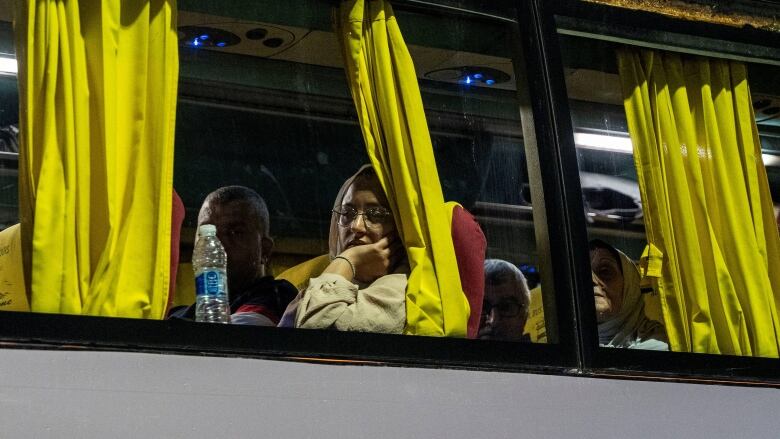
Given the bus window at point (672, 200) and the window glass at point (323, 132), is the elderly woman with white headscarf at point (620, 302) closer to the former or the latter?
the bus window at point (672, 200)

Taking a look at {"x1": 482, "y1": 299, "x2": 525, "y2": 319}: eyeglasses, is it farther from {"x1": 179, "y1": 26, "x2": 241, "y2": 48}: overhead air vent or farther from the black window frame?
{"x1": 179, "y1": 26, "x2": 241, "y2": 48}: overhead air vent

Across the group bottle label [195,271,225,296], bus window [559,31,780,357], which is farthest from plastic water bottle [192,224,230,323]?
bus window [559,31,780,357]

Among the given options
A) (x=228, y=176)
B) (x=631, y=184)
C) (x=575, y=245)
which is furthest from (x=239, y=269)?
(x=631, y=184)

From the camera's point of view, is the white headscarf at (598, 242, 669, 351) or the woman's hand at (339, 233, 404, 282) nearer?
the woman's hand at (339, 233, 404, 282)

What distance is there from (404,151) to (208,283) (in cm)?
64

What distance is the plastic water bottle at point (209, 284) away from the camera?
294 centimetres

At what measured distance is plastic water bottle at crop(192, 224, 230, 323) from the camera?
2.94 m

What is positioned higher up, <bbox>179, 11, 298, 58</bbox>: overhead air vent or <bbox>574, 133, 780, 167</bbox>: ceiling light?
<bbox>179, 11, 298, 58</bbox>: overhead air vent

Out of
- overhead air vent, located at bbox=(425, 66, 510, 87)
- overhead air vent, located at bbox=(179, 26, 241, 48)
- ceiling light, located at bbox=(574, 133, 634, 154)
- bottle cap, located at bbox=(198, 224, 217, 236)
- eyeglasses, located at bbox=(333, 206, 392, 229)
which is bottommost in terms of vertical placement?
bottle cap, located at bbox=(198, 224, 217, 236)

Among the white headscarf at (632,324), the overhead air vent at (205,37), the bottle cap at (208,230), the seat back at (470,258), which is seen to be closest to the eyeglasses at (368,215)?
the seat back at (470,258)

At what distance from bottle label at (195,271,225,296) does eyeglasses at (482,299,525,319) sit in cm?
74

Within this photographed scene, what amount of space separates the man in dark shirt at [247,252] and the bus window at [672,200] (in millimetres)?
858

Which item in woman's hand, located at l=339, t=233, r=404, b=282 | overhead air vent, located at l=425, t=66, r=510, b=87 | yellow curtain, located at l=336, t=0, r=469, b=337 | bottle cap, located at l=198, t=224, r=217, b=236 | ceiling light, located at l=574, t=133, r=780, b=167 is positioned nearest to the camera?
bottle cap, located at l=198, t=224, r=217, b=236

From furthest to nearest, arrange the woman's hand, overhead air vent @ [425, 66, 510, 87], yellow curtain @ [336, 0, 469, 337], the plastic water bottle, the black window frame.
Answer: overhead air vent @ [425, 66, 510, 87]
the woman's hand
yellow curtain @ [336, 0, 469, 337]
the plastic water bottle
the black window frame
